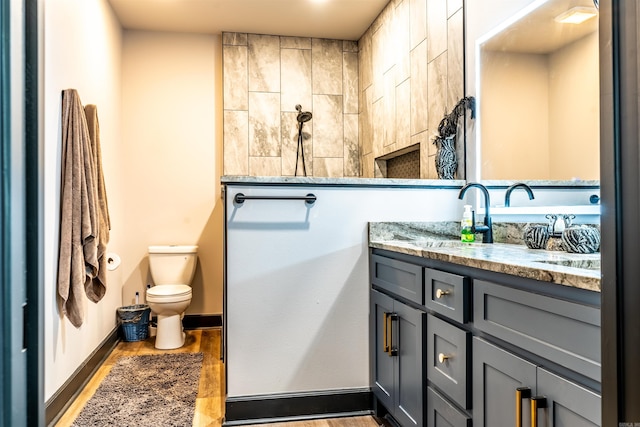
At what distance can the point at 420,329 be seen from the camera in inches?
66.6

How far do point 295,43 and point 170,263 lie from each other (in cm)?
225

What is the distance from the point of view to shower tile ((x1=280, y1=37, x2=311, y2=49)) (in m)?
4.07

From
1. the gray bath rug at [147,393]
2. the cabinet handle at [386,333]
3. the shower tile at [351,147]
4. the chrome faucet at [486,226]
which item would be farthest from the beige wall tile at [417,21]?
the gray bath rug at [147,393]

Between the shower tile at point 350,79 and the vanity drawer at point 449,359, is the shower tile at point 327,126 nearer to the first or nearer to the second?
the shower tile at point 350,79

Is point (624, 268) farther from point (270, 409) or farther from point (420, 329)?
point (270, 409)

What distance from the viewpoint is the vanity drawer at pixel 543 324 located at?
3.05 feet

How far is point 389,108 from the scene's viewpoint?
3.44 m

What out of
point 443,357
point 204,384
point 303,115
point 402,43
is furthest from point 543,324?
Result: point 303,115

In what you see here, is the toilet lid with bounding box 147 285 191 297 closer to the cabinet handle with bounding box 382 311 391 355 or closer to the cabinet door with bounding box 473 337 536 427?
the cabinet handle with bounding box 382 311 391 355

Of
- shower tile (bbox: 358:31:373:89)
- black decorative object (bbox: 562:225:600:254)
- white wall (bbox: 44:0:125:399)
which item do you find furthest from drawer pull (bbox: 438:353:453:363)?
shower tile (bbox: 358:31:373:89)

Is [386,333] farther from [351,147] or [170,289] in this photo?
[351,147]

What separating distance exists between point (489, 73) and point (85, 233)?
2.20 meters

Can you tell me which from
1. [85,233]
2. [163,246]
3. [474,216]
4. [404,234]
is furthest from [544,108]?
[163,246]

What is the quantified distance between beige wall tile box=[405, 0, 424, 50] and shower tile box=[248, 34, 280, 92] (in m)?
1.46
